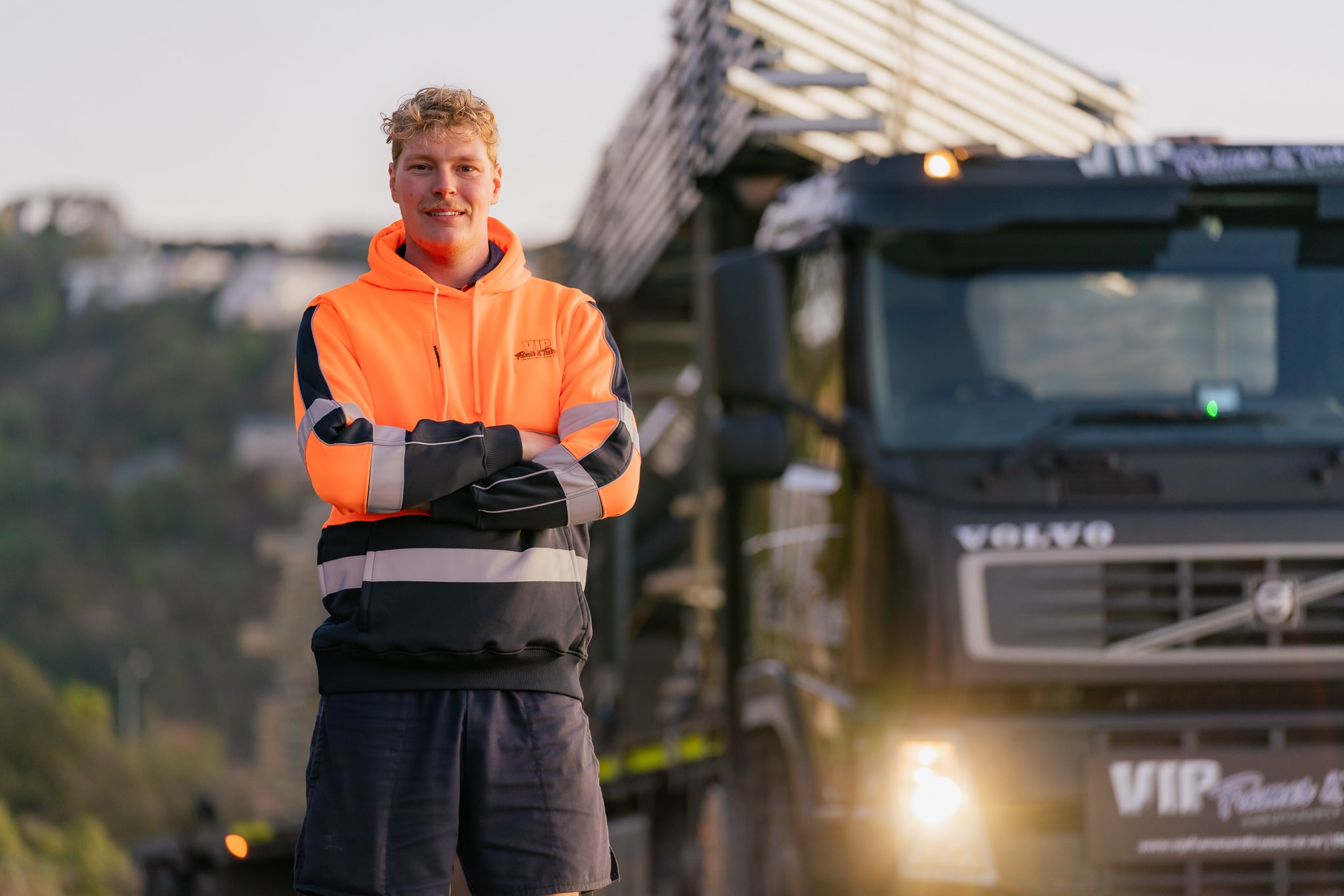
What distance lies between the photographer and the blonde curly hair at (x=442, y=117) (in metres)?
2.60

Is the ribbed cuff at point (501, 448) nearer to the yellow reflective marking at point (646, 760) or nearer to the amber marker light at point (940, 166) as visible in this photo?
the amber marker light at point (940, 166)

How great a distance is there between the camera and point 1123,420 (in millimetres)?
5016

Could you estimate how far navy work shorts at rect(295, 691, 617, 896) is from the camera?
2.46 m

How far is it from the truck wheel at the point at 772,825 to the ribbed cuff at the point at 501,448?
11.4ft

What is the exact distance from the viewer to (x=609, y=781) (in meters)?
9.58

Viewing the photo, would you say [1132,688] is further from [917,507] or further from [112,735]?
[112,735]

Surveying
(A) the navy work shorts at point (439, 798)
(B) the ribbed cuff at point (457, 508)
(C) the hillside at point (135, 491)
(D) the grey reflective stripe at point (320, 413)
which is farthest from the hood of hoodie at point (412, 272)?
(C) the hillside at point (135, 491)

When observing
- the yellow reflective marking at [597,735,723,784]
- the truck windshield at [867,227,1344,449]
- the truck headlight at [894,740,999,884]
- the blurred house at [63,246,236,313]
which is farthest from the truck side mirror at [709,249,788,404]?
the blurred house at [63,246,236,313]

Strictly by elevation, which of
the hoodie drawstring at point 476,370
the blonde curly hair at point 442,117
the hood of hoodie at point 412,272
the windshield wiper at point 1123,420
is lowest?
the hoodie drawstring at point 476,370

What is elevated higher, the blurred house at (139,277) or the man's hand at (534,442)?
the blurred house at (139,277)

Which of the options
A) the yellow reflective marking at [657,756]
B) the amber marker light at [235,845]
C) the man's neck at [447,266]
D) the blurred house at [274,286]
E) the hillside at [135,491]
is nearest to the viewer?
the man's neck at [447,266]

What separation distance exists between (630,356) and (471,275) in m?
7.82

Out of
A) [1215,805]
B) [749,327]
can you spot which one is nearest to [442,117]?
[749,327]

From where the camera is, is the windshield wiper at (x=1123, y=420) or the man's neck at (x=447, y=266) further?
the windshield wiper at (x=1123, y=420)
